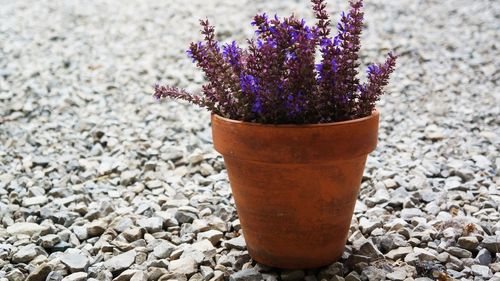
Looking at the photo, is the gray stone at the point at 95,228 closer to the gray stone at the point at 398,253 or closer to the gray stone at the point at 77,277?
the gray stone at the point at 77,277

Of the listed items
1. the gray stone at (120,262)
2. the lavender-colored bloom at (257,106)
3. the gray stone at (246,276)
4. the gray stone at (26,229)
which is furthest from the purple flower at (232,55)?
the gray stone at (26,229)

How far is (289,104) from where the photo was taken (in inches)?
76.4

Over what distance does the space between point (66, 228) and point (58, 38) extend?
3730mm

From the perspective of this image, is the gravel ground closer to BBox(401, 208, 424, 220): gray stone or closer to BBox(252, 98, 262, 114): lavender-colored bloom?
BBox(401, 208, 424, 220): gray stone

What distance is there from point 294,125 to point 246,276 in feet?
1.90

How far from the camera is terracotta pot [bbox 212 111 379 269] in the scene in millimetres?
1909

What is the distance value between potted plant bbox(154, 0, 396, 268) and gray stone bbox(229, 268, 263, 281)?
81mm

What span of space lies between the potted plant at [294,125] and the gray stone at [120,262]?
49cm

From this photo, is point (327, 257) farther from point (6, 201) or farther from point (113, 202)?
point (6, 201)

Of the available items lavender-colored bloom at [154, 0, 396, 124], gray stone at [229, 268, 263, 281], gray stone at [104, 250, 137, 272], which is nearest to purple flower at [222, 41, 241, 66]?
lavender-colored bloom at [154, 0, 396, 124]

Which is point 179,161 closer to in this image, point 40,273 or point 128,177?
point 128,177

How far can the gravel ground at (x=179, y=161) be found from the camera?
2.24m

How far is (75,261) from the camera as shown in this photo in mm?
2205

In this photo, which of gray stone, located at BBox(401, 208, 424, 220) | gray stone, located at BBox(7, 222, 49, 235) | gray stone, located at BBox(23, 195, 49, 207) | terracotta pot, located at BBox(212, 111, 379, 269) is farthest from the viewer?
gray stone, located at BBox(23, 195, 49, 207)
